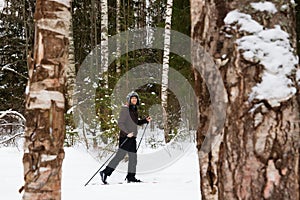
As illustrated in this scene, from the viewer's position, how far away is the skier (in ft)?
20.9

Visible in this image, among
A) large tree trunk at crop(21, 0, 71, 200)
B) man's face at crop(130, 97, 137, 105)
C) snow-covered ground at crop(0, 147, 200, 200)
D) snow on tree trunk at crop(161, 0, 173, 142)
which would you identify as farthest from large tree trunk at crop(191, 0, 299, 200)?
snow on tree trunk at crop(161, 0, 173, 142)

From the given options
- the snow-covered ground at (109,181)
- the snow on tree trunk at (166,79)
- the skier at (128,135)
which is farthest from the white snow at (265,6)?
the snow on tree trunk at (166,79)

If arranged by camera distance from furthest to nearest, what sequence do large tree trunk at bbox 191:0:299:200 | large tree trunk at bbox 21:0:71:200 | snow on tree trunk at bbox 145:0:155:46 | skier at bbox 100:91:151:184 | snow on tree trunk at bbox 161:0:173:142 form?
1. snow on tree trunk at bbox 145:0:155:46
2. snow on tree trunk at bbox 161:0:173:142
3. skier at bbox 100:91:151:184
4. large tree trunk at bbox 21:0:71:200
5. large tree trunk at bbox 191:0:299:200

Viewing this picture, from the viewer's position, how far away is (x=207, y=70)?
→ 206cm

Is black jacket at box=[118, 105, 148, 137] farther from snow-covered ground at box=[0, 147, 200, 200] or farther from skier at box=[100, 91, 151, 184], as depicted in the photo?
snow-covered ground at box=[0, 147, 200, 200]

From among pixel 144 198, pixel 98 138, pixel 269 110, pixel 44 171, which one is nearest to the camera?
pixel 269 110

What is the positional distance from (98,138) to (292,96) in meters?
7.73

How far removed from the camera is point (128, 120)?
21.2 feet

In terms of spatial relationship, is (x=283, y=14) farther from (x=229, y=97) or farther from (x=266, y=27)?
(x=229, y=97)

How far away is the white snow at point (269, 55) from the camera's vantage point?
6.00ft

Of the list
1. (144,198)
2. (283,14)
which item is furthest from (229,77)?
(144,198)

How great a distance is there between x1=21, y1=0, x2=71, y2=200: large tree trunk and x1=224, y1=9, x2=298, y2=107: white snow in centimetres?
136

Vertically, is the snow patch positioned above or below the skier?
above

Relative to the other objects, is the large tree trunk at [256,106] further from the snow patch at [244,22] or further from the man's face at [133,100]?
the man's face at [133,100]
